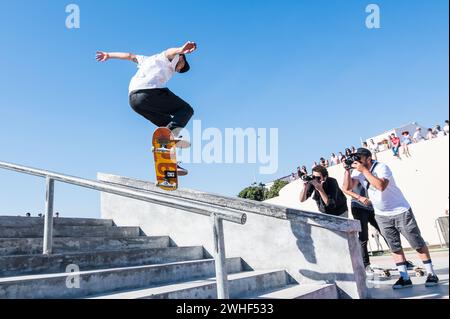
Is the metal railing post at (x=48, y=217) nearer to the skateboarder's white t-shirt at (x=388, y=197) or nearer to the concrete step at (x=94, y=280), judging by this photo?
the concrete step at (x=94, y=280)

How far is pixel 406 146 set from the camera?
2311 centimetres

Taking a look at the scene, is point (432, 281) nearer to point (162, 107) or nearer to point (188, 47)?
point (162, 107)

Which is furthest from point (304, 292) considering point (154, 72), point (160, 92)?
point (154, 72)

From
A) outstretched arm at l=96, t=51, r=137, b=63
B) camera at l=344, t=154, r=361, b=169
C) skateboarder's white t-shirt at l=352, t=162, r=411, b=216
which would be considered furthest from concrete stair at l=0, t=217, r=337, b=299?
outstretched arm at l=96, t=51, r=137, b=63

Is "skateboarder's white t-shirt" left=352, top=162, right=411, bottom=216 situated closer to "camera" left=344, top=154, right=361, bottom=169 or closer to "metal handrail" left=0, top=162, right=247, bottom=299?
"camera" left=344, top=154, right=361, bottom=169

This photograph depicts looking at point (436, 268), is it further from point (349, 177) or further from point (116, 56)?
point (116, 56)

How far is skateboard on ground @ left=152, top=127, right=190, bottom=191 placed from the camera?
187 inches

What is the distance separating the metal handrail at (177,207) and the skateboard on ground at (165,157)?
128 centimetres

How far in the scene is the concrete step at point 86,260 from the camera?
3166 millimetres

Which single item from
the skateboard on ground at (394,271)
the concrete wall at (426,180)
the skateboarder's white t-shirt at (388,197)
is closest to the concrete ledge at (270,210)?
the skateboarder's white t-shirt at (388,197)

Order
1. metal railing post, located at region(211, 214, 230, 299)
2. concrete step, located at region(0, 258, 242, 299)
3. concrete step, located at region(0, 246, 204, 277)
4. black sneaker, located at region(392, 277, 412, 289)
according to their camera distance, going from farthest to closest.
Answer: black sneaker, located at region(392, 277, 412, 289) → concrete step, located at region(0, 246, 204, 277) → concrete step, located at region(0, 258, 242, 299) → metal railing post, located at region(211, 214, 230, 299)

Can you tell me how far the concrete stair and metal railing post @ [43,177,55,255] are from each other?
0.45 feet

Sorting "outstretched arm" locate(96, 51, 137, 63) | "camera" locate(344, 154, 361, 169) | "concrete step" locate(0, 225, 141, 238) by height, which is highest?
"outstretched arm" locate(96, 51, 137, 63)
